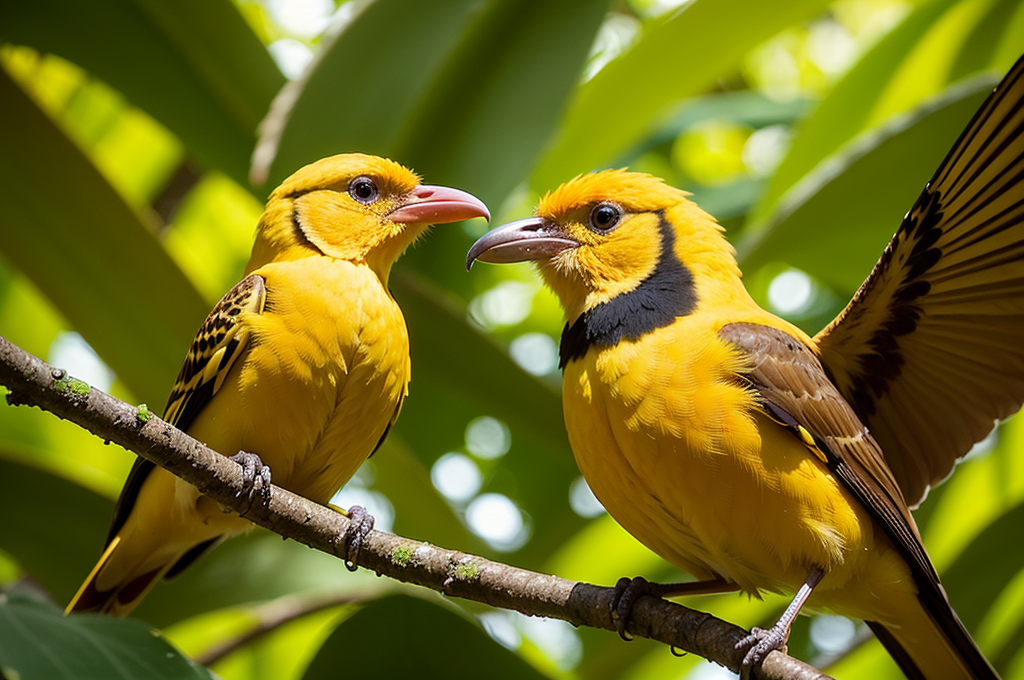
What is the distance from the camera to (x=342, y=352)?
9.64 ft

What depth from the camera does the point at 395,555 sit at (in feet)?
8.23

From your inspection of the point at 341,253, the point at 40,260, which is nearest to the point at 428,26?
the point at 341,253

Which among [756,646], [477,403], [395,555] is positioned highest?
[477,403]

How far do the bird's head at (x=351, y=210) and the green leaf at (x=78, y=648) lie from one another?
1.24 metres

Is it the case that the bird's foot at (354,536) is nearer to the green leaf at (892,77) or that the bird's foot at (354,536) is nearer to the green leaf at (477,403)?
the green leaf at (477,403)

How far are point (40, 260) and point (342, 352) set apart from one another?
1.57 meters

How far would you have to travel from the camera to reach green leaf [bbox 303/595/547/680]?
304 centimetres

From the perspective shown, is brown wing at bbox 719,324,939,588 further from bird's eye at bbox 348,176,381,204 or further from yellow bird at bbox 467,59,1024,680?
bird's eye at bbox 348,176,381,204

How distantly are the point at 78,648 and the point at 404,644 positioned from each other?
93 centimetres

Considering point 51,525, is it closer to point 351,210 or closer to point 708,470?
point 351,210

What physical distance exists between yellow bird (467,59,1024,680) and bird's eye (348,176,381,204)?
53 cm

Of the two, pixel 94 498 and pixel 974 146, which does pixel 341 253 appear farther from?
pixel 974 146

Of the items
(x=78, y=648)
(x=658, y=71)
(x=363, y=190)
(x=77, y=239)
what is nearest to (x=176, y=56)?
(x=77, y=239)

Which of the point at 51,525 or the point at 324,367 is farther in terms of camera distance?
the point at 51,525
